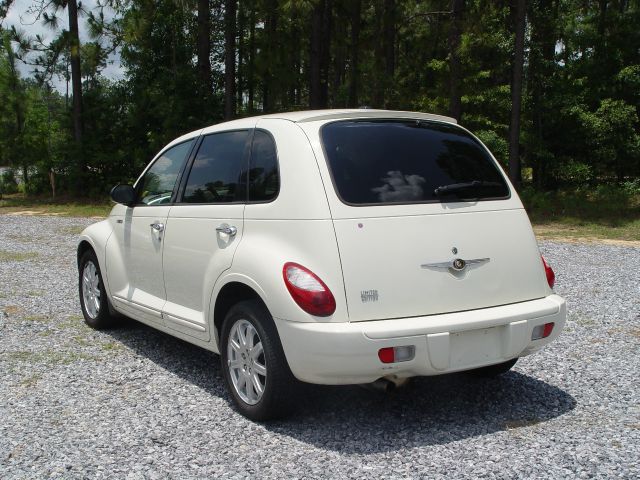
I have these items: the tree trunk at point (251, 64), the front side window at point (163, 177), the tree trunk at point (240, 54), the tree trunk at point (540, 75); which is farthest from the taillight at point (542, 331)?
the tree trunk at point (240, 54)

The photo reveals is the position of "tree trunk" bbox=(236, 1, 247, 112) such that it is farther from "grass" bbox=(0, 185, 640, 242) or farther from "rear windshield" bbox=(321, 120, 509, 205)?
"rear windshield" bbox=(321, 120, 509, 205)

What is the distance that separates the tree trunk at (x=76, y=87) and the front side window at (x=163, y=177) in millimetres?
21618

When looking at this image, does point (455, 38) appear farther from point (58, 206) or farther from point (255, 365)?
point (255, 365)

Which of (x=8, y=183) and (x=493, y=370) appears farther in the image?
(x=8, y=183)

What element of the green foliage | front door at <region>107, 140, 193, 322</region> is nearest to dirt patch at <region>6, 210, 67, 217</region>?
the green foliage

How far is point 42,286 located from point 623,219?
14880mm

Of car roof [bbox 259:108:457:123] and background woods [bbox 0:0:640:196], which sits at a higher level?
background woods [bbox 0:0:640:196]

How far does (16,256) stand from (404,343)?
10596 mm

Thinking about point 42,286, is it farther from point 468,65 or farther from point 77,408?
point 468,65

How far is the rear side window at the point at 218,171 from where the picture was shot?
452 cm

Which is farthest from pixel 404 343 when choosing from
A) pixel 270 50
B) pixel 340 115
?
pixel 270 50

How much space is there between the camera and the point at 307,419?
4.17 meters

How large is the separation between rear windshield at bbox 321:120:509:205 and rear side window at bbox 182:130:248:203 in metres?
0.77

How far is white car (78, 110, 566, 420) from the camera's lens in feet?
11.8
